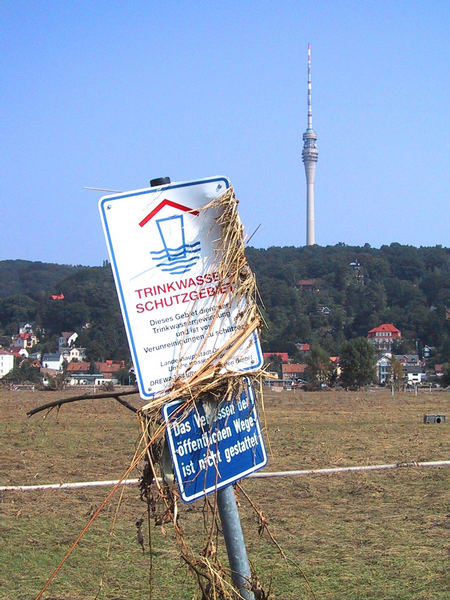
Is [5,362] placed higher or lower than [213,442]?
higher

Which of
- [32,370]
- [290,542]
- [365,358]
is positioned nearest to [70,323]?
[32,370]

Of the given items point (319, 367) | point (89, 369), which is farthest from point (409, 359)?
point (319, 367)

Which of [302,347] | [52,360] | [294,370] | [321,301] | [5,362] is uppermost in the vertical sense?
[321,301]

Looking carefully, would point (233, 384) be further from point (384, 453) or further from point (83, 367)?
point (83, 367)

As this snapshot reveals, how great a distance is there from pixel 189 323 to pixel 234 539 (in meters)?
0.76

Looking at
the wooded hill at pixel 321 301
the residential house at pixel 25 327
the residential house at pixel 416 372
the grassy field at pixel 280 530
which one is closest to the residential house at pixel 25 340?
the residential house at pixel 25 327

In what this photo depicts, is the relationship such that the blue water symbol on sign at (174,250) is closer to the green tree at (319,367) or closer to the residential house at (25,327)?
the green tree at (319,367)

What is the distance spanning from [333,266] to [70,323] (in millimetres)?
41992

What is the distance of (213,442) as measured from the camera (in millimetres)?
2945

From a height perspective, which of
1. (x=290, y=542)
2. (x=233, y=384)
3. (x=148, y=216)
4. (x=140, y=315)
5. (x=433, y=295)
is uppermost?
(x=433, y=295)

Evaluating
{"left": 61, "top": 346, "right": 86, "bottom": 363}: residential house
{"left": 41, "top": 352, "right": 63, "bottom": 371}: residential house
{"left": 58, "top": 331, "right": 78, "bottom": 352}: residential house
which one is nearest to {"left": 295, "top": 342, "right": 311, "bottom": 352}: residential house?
{"left": 61, "top": 346, "right": 86, "bottom": 363}: residential house

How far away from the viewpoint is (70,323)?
399 ft

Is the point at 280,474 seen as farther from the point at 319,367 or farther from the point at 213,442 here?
the point at 319,367

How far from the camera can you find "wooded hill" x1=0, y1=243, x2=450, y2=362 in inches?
4087
